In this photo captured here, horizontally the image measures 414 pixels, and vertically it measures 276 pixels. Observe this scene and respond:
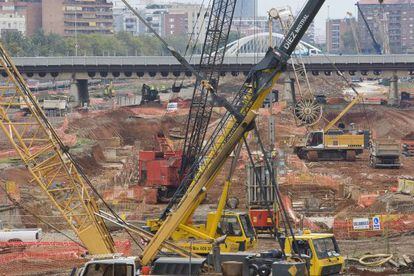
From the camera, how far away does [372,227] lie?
4650cm

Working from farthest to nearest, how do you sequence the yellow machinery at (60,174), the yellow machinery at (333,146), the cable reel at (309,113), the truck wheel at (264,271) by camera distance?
the cable reel at (309,113), the yellow machinery at (333,146), the yellow machinery at (60,174), the truck wheel at (264,271)

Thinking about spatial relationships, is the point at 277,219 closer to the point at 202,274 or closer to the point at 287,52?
the point at 287,52

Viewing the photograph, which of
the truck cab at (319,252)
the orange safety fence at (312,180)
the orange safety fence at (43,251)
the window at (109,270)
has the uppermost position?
the window at (109,270)

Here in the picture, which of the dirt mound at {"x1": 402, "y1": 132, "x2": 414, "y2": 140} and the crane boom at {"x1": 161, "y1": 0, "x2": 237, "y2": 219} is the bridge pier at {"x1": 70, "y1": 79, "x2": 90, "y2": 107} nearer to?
the dirt mound at {"x1": 402, "y1": 132, "x2": 414, "y2": 140}

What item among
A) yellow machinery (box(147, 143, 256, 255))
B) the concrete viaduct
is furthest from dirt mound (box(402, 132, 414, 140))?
yellow machinery (box(147, 143, 256, 255))

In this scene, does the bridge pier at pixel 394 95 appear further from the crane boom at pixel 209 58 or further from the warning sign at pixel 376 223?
the warning sign at pixel 376 223

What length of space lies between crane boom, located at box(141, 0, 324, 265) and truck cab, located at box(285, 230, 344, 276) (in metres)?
4.66

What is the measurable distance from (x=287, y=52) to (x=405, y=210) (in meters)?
17.3

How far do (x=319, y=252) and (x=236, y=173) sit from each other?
38092mm

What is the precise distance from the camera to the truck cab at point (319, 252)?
3188 cm

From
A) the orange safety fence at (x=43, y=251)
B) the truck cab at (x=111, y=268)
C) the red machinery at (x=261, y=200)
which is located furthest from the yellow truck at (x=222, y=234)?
the truck cab at (x=111, y=268)

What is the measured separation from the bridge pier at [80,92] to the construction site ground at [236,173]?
874 centimetres

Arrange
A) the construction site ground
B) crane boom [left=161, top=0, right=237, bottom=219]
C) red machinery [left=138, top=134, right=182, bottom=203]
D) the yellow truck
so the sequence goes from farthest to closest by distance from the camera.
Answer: red machinery [left=138, top=134, right=182, bottom=203]
crane boom [left=161, top=0, right=237, bottom=219]
the construction site ground
the yellow truck

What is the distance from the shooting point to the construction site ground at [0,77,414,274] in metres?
49.6
